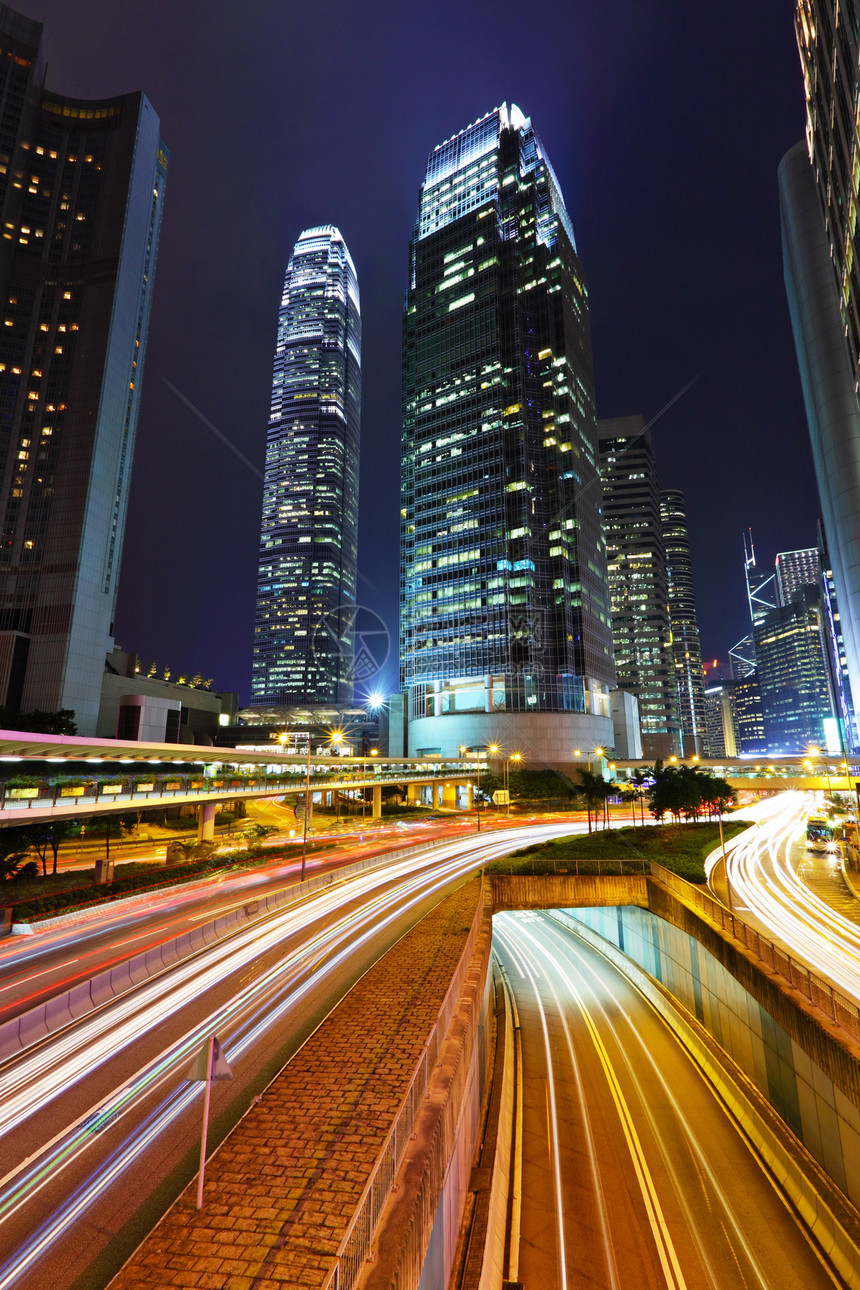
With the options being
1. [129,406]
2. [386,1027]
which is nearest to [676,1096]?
[386,1027]

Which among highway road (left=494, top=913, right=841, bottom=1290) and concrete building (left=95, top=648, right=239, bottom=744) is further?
concrete building (left=95, top=648, right=239, bottom=744)

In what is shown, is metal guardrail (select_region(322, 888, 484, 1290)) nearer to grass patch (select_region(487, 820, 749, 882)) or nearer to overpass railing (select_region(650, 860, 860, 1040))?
overpass railing (select_region(650, 860, 860, 1040))

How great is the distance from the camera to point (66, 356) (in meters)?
91.4

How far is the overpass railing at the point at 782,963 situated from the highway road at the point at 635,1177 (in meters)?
5.01

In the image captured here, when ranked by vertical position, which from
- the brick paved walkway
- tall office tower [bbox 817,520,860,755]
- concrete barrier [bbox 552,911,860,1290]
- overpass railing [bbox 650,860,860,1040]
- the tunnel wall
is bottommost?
concrete barrier [bbox 552,911,860,1290]

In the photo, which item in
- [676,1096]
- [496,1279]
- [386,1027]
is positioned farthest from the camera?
[676,1096]

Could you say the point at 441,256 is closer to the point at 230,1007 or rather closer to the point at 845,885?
the point at 845,885

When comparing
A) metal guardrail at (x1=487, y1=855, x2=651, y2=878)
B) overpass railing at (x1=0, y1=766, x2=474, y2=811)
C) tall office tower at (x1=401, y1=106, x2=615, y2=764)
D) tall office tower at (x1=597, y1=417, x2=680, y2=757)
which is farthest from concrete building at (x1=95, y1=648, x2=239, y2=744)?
tall office tower at (x1=597, y1=417, x2=680, y2=757)

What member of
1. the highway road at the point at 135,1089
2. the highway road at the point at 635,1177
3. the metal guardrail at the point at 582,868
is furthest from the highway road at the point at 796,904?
the highway road at the point at 135,1089

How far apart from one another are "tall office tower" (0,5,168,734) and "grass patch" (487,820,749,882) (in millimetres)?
70150

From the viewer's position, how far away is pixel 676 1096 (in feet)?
61.9

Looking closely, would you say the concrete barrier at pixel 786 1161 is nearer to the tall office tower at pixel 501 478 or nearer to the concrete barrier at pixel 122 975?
the concrete barrier at pixel 122 975

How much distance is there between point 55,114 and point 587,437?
118092mm

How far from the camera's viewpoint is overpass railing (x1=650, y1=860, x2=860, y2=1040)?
14000mm
